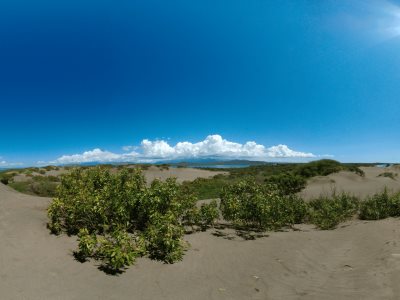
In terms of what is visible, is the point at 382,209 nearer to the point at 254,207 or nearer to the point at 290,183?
the point at 254,207

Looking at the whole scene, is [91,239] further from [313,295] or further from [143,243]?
[313,295]

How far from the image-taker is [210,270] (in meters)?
7.30

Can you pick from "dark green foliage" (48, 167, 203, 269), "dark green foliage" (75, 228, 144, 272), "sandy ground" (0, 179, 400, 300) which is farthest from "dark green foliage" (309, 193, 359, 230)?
"dark green foliage" (75, 228, 144, 272)

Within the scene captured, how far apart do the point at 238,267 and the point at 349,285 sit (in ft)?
8.77

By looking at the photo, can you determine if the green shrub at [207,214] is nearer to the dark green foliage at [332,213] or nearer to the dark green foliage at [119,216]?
the dark green foliage at [119,216]

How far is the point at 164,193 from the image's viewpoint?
372 inches

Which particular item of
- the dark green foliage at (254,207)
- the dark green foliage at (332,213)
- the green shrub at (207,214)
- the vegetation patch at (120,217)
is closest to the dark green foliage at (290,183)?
the dark green foliage at (332,213)

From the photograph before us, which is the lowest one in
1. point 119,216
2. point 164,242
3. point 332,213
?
point 332,213

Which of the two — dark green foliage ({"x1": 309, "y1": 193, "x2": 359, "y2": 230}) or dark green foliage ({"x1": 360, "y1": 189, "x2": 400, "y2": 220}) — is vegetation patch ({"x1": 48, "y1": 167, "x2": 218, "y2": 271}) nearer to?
dark green foliage ({"x1": 309, "y1": 193, "x2": 359, "y2": 230})

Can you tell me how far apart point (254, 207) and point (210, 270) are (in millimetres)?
4391

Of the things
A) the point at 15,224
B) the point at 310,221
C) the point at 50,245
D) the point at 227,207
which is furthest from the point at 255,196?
the point at 15,224

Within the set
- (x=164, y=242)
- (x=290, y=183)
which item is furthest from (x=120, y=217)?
(x=290, y=183)

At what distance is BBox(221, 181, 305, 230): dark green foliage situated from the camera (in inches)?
437

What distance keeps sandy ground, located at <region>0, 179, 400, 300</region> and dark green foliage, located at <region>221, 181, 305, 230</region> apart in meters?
1.30
